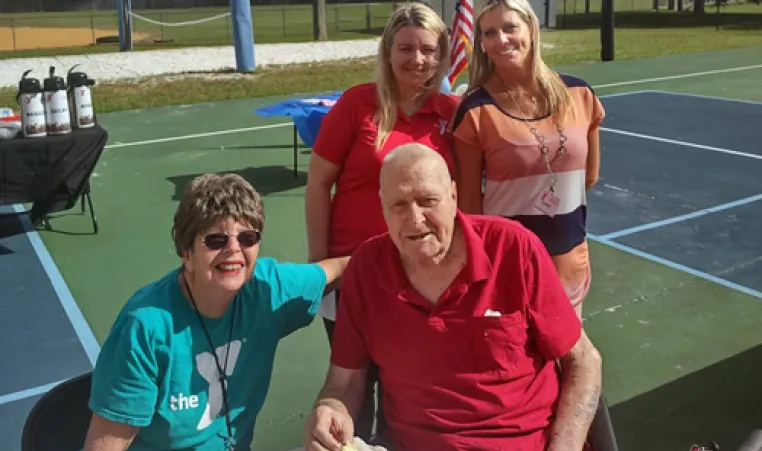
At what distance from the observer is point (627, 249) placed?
256 inches

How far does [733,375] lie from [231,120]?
980 cm

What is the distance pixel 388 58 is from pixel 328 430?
138 centimetres

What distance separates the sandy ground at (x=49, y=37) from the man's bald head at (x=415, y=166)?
34.8m

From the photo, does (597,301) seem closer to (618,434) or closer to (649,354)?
(649,354)

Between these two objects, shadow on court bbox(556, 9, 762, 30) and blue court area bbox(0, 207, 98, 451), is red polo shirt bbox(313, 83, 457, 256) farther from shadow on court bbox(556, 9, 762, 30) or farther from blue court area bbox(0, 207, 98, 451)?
shadow on court bbox(556, 9, 762, 30)

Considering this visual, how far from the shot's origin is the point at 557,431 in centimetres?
246

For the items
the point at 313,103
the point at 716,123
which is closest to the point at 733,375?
the point at 313,103

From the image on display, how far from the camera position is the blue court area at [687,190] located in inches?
249

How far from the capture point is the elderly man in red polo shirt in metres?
2.39

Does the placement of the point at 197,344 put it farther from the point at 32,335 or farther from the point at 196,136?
the point at 196,136

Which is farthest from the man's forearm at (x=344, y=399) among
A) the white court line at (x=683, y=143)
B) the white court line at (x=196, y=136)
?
the white court line at (x=196, y=136)

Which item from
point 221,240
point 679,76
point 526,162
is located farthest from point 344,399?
point 679,76

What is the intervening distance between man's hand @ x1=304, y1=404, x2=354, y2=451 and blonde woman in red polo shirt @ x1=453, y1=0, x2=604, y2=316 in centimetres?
103

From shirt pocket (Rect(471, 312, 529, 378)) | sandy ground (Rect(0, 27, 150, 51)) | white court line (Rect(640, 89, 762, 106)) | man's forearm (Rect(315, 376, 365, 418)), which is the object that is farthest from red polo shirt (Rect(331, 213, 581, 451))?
sandy ground (Rect(0, 27, 150, 51))
